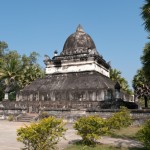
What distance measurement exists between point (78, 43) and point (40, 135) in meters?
23.6

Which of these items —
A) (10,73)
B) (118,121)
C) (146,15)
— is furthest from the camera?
(10,73)

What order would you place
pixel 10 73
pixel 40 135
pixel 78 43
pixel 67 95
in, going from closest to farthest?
pixel 40 135, pixel 67 95, pixel 78 43, pixel 10 73

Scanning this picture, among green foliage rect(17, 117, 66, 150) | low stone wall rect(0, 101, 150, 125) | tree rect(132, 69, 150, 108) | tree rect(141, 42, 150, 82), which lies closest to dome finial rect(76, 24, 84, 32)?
tree rect(132, 69, 150, 108)

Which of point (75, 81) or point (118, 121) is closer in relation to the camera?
point (118, 121)

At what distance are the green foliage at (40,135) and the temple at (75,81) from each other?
14453mm

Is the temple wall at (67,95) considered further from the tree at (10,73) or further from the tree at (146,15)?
the tree at (146,15)

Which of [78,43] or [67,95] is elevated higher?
[78,43]

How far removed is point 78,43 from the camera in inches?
1156

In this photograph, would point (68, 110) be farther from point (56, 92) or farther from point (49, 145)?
point (49, 145)

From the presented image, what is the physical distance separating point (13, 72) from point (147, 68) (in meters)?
23.7

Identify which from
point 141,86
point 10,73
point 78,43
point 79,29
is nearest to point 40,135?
point 78,43

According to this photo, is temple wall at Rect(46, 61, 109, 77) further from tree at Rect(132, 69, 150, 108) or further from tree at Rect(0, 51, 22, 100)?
tree at Rect(132, 69, 150, 108)

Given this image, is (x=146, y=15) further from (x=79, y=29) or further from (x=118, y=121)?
(x=79, y=29)

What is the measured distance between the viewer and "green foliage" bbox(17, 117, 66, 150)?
6.42 metres
